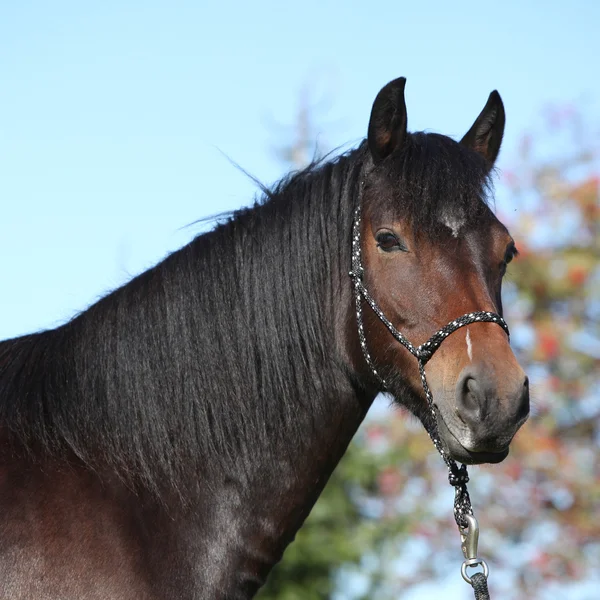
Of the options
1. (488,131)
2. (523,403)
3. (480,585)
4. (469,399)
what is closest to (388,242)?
(469,399)

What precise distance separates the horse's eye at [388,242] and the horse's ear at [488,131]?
988 millimetres

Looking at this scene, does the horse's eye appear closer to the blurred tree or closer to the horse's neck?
the horse's neck

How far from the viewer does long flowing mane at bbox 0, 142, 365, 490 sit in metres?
3.54

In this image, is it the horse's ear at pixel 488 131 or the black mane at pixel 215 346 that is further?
the horse's ear at pixel 488 131

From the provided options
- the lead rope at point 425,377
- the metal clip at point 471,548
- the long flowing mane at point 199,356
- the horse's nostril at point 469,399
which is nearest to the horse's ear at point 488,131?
the long flowing mane at point 199,356

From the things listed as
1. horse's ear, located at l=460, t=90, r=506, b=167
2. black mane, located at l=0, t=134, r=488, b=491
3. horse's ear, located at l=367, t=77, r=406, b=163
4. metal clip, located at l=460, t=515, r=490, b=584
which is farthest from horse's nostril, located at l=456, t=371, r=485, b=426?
horse's ear, located at l=460, t=90, r=506, b=167

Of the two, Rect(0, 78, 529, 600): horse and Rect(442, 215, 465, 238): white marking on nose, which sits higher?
Rect(442, 215, 465, 238): white marking on nose

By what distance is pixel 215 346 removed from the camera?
370 centimetres

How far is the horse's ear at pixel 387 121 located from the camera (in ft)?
12.6

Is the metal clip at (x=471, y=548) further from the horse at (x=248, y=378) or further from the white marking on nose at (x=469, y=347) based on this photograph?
the white marking on nose at (x=469, y=347)

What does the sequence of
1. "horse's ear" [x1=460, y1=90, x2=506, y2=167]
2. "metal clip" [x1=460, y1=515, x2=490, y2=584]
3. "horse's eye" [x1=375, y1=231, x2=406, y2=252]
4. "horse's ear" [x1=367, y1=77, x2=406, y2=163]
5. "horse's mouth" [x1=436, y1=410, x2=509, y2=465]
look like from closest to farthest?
"horse's mouth" [x1=436, y1=410, x2=509, y2=465]
"metal clip" [x1=460, y1=515, x2=490, y2=584]
"horse's eye" [x1=375, y1=231, x2=406, y2=252]
"horse's ear" [x1=367, y1=77, x2=406, y2=163]
"horse's ear" [x1=460, y1=90, x2=506, y2=167]

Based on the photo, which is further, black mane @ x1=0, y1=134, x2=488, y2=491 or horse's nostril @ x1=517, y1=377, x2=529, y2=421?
black mane @ x1=0, y1=134, x2=488, y2=491

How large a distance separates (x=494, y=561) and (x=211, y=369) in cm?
1255

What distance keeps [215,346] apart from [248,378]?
0.20 meters
